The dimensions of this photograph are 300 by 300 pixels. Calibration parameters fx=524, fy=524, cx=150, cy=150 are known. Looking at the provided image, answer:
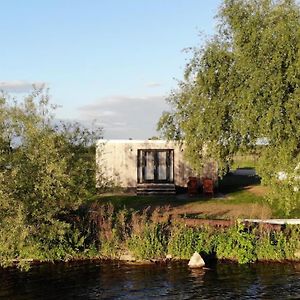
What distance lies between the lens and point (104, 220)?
21688 mm

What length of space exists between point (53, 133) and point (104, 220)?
439 cm

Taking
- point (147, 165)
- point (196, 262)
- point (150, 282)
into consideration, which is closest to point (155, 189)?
point (147, 165)

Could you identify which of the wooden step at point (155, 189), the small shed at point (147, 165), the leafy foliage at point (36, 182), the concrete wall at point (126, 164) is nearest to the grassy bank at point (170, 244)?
the leafy foliage at point (36, 182)

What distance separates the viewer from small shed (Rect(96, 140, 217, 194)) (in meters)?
34.7

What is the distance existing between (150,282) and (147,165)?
17886 mm

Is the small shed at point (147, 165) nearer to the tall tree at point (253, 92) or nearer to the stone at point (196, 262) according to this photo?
the tall tree at point (253, 92)

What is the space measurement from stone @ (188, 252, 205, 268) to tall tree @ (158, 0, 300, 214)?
3760mm

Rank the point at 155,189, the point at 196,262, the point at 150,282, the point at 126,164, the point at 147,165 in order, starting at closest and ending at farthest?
the point at 150,282 < the point at 196,262 < the point at 155,189 < the point at 147,165 < the point at 126,164

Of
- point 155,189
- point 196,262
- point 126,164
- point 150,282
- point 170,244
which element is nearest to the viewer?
point 150,282

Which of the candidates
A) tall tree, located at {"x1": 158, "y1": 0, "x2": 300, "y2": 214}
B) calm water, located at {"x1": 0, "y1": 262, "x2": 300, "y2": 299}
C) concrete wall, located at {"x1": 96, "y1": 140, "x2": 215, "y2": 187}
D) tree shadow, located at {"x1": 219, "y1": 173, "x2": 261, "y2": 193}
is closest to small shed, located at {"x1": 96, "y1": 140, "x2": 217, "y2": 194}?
concrete wall, located at {"x1": 96, "y1": 140, "x2": 215, "y2": 187}

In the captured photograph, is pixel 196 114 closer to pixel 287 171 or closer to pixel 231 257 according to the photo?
pixel 287 171

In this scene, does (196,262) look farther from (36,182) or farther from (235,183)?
(235,183)

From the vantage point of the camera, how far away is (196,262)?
1939 cm

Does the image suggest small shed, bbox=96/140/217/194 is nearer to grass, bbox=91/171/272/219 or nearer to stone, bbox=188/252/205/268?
grass, bbox=91/171/272/219
